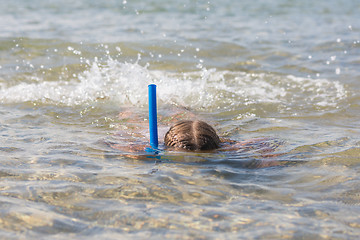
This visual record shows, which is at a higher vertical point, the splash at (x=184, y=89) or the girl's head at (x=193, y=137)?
the splash at (x=184, y=89)

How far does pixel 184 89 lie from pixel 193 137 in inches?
119

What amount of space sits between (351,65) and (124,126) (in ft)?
16.3

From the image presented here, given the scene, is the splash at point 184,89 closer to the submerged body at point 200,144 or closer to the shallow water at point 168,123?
the shallow water at point 168,123

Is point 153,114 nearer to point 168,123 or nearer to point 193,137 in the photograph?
point 193,137

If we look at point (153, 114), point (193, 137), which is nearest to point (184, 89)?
point (193, 137)

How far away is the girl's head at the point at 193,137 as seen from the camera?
13.3 feet

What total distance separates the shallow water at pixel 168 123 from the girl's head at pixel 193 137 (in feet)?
0.29

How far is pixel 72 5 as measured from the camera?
52.0ft

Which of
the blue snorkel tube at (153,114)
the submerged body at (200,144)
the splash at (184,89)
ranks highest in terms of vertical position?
the splash at (184,89)

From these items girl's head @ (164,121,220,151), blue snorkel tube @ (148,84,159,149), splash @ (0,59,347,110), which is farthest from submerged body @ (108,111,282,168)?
splash @ (0,59,347,110)

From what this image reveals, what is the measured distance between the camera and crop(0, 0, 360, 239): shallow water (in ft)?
9.59

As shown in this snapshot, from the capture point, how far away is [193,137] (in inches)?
160

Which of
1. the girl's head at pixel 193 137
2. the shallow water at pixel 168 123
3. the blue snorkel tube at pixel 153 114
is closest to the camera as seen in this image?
the shallow water at pixel 168 123

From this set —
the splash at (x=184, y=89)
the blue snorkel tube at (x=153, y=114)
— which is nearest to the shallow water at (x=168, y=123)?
the splash at (x=184, y=89)
